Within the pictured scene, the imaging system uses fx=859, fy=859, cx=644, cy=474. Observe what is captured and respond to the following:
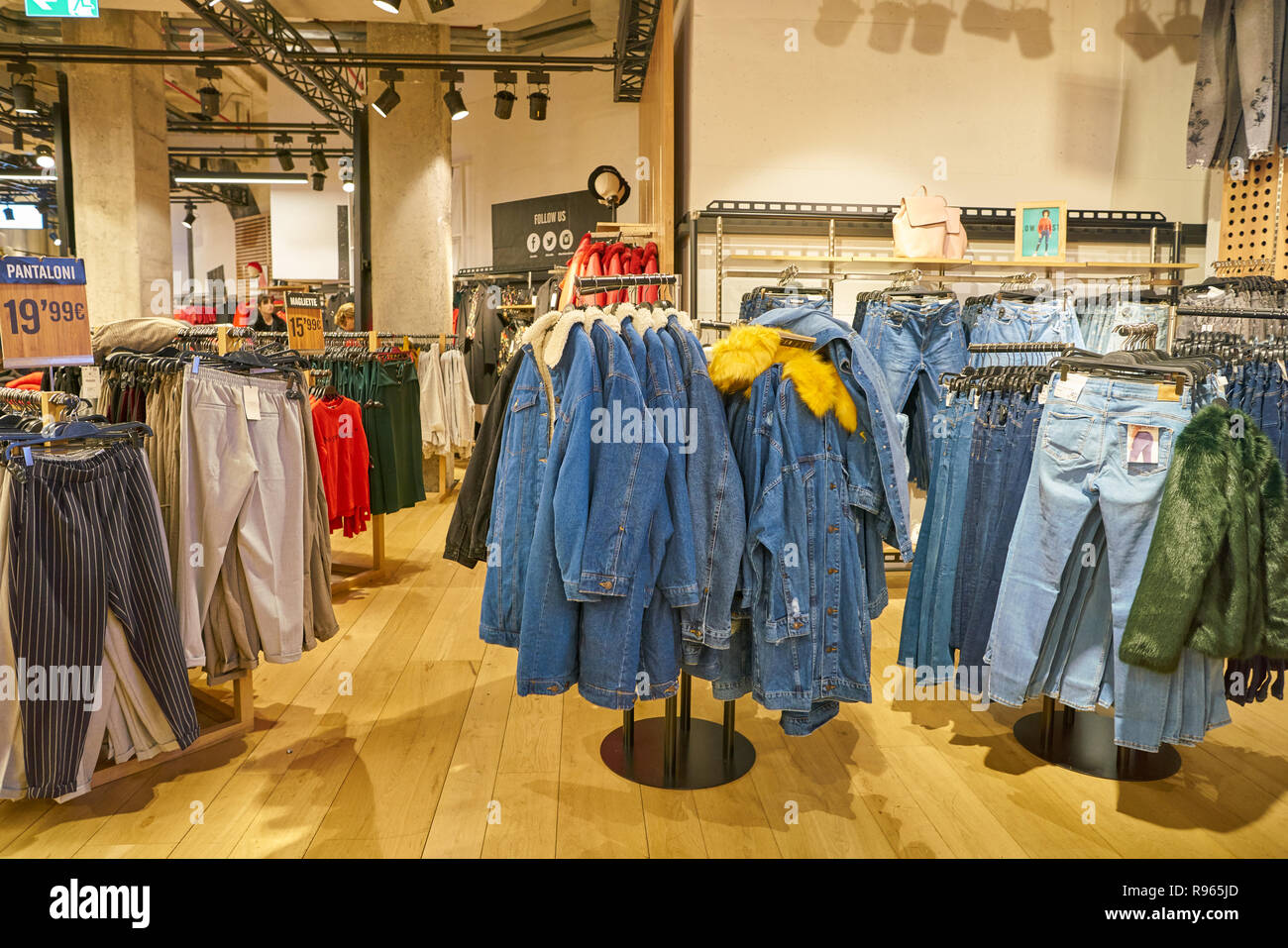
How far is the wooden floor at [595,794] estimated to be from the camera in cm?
242

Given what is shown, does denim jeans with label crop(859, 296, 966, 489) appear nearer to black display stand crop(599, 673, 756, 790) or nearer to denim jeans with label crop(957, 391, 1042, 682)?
denim jeans with label crop(957, 391, 1042, 682)

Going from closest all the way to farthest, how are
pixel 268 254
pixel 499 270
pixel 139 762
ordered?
pixel 139 762 < pixel 499 270 < pixel 268 254

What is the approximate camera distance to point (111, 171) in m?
8.39

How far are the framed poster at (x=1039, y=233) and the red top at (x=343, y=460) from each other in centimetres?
389

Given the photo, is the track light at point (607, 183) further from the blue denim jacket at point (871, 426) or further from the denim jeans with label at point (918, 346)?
the blue denim jacket at point (871, 426)

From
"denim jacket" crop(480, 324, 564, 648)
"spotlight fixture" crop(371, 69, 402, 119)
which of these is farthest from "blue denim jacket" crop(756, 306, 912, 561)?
"spotlight fixture" crop(371, 69, 402, 119)

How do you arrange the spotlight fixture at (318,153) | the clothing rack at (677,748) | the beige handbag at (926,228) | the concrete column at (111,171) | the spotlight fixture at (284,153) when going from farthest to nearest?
1. the spotlight fixture at (284,153)
2. the spotlight fixture at (318,153)
3. the concrete column at (111,171)
4. the beige handbag at (926,228)
5. the clothing rack at (677,748)

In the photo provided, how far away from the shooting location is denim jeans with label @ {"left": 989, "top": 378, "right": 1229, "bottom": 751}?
243cm

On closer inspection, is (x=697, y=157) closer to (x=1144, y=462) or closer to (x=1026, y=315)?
(x=1026, y=315)

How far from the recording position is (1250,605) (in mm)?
2309

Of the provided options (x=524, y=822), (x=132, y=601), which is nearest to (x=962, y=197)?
(x=524, y=822)

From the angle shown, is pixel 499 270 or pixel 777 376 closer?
pixel 777 376

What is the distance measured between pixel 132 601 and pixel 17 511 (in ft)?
1.26

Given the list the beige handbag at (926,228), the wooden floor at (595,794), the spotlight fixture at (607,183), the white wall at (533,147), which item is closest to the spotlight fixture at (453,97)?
the spotlight fixture at (607,183)
